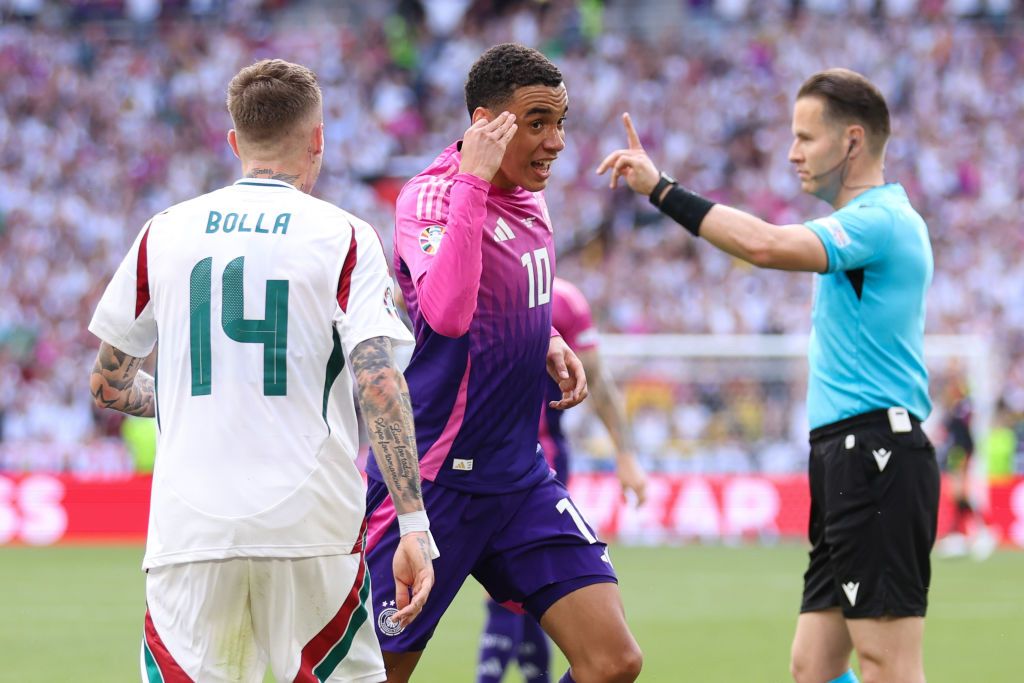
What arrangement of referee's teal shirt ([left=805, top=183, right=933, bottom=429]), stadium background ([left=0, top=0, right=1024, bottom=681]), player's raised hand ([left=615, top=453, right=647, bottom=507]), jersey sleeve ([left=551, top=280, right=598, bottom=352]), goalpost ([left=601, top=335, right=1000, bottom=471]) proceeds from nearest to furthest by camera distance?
referee's teal shirt ([left=805, top=183, right=933, bottom=429]) → player's raised hand ([left=615, top=453, right=647, bottom=507]) → jersey sleeve ([left=551, top=280, right=598, bottom=352]) → stadium background ([left=0, top=0, right=1024, bottom=681]) → goalpost ([left=601, top=335, right=1000, bottom=471])

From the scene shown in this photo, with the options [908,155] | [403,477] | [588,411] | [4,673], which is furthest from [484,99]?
[908,155]

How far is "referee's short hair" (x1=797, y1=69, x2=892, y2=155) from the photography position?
5.42m

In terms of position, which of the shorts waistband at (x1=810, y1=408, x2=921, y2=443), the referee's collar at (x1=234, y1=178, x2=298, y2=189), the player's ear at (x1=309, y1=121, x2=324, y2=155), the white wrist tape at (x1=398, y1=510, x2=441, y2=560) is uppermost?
the player's ear at (x1=309, y1=121, x2=324, y2=155)

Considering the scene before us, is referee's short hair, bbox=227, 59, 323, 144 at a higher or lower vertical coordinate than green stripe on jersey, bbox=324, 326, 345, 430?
higher

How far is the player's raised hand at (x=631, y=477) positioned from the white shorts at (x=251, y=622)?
141 inches

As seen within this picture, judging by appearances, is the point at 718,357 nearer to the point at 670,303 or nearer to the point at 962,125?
the point at 670,303

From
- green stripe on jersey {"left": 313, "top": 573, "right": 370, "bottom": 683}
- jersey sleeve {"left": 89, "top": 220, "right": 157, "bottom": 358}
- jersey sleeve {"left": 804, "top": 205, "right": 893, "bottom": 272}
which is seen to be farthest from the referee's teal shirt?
jersey sleeve {"left": 89, "top": 220, "right": 157, "bottom": 358}

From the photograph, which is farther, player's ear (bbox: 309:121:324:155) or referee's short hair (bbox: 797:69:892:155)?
referee's short hair (bbox: 797:69:892:155)

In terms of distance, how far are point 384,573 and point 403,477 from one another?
1.15 m

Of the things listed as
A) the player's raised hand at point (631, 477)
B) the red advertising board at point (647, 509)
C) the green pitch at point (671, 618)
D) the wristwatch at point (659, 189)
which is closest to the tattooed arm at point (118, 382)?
the wristwatch at point (659, 189)

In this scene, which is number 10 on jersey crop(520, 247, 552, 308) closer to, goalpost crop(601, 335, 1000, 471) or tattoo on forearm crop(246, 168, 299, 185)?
tattoo on forearm crop(246, 168, 299, 185)

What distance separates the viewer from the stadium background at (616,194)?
19828mm

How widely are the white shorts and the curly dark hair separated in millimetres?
1844

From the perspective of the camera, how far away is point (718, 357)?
70.3 ft
